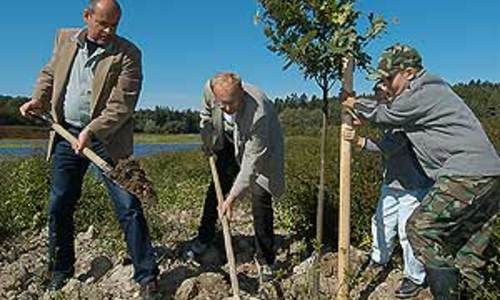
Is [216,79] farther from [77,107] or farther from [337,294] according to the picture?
[337,294]

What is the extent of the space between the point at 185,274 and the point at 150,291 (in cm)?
64

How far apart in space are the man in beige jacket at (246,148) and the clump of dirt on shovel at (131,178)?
1.99 feet

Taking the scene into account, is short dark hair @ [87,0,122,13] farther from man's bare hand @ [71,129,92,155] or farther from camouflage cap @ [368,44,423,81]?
camouflage cap @ [368,44,423,81]

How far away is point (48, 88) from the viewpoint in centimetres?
546

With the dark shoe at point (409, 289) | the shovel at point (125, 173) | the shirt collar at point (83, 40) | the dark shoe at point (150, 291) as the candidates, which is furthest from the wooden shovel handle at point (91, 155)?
the dark shoe at point (409, 289)

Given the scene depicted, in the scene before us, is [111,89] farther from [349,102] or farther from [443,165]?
[443,165]

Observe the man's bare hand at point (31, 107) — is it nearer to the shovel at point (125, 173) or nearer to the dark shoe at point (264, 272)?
the shovel at point (125, 173)

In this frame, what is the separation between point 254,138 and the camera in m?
5.13

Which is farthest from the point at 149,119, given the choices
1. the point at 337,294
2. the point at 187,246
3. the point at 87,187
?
the point at 337,294

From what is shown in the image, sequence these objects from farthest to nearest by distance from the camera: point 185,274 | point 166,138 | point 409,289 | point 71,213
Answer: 1. point 166,138
2. point 185,274
3. point 71,213
4. point 409,289

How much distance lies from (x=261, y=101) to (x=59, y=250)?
191cm

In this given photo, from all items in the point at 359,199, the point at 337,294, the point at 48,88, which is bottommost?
the point at 337,294

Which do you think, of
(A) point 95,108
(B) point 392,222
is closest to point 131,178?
(A) point 95,108

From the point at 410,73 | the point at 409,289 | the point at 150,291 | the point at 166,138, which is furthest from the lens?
the point at 166,138
